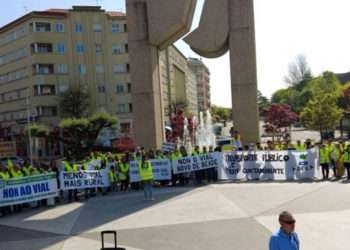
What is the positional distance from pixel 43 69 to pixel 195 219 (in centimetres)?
5753

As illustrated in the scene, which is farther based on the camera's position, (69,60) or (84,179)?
(69,60)

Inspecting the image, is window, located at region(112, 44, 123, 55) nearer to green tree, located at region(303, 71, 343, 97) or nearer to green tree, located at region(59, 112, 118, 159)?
green tree, located at region(59, 112, 118, 159)

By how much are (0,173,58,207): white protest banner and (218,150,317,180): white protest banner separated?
23.6 ft

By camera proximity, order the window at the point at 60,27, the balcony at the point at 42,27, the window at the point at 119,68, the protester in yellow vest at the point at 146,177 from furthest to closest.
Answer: the window at the point at 119,68, the window at the point at 60,27, the balcony at the point at 42,27, the protester in yellow vest at the point at 146,177

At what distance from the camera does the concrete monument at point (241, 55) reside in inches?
848

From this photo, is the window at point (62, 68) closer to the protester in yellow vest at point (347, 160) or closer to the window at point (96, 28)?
the window at point (96, 28)

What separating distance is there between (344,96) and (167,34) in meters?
50.1

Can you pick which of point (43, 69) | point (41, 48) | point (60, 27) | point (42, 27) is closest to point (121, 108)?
point (43, 69)

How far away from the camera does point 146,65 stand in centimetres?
2244

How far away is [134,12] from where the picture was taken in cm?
2242

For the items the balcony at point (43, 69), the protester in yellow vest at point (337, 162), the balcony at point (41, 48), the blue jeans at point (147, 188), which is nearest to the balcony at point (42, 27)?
the balcony at point (41, 48)

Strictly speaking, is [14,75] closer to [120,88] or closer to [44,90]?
[44,90]

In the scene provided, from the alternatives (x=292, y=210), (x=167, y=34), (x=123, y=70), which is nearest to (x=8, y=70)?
(x=123, y=70)

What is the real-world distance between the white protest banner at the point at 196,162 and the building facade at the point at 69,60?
147 ft
